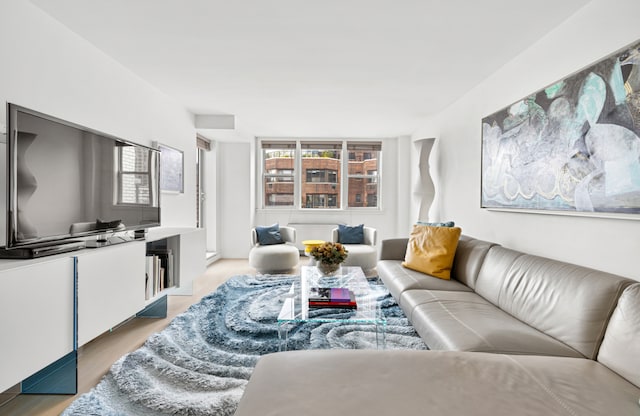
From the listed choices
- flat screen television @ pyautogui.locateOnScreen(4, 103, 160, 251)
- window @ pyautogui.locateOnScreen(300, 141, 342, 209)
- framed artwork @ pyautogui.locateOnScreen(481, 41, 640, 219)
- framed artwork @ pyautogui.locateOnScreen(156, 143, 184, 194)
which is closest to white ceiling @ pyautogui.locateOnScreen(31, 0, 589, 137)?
framed artwork @ pyautogui.locateOnScreen(481, 41, 640, 219)

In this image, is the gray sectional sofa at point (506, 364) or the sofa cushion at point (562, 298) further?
Result: the sofa cushion at point (562, 298)

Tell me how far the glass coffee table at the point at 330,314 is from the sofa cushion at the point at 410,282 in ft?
0.86

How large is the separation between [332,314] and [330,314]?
2cm

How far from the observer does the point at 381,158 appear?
6.62 metres

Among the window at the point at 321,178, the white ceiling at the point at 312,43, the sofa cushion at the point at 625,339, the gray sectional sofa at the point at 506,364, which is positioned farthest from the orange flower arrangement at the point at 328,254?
the window at the point at 321,178

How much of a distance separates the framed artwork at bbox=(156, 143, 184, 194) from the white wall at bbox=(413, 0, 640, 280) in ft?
11.4

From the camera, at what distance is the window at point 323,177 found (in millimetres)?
6652

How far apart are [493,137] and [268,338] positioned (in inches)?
107

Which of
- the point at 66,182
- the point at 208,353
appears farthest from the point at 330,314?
the point at 66,182

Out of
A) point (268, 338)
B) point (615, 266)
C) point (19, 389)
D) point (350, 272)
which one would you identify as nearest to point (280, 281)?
point (350, 272)

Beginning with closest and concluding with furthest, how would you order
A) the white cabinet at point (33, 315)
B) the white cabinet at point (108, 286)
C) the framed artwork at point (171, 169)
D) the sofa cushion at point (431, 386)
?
A: the sofa cushion at point (431, 386) < the white cabinet at point (33, 315) < the white cabinet at point (108, 286) < the framed artwork at point (171, 169)

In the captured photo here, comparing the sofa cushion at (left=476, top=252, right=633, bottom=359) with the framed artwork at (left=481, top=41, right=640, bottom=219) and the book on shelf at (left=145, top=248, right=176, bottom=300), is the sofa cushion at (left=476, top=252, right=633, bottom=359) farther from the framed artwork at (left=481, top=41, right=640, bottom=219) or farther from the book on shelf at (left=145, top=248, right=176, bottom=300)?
the book on shelf at (left=145, top=248, right=176, bottom=300)

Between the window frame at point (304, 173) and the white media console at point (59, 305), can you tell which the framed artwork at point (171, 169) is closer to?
the white media console at point (59, 305)

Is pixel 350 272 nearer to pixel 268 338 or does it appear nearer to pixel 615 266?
pixel 268 338
